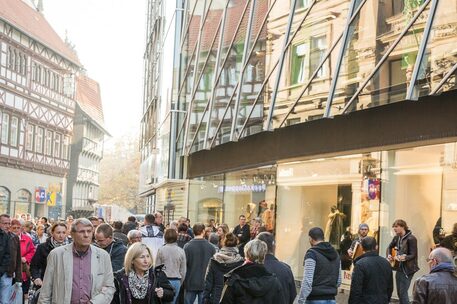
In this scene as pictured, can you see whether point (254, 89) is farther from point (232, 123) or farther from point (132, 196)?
point (132, 196)

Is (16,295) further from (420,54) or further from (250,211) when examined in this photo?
(250,211)

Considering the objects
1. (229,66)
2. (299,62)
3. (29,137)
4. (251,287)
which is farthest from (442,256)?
(29,137)

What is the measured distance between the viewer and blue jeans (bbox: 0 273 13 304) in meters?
14.1

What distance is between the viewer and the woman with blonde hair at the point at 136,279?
840 cm

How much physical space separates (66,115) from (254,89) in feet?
153

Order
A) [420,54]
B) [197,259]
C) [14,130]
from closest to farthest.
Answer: [197,259] < [420,54] < [14,130]

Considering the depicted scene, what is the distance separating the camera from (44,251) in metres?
12.9

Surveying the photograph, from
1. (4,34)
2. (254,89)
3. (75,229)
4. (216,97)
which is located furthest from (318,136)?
(4,34)

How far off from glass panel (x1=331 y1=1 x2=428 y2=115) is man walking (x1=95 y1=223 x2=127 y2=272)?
22.4 feet

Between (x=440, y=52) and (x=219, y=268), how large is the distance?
Answer: 595 cm

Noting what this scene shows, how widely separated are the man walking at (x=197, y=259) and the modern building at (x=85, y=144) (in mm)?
57613

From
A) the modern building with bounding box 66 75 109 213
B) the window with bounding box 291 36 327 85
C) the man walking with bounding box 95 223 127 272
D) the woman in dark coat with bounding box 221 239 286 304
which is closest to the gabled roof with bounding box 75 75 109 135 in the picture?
the modern building with bounding box 66 75 109 213

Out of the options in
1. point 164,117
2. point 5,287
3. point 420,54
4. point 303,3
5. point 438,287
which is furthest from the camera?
point 164,117

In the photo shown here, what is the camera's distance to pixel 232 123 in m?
25.3
